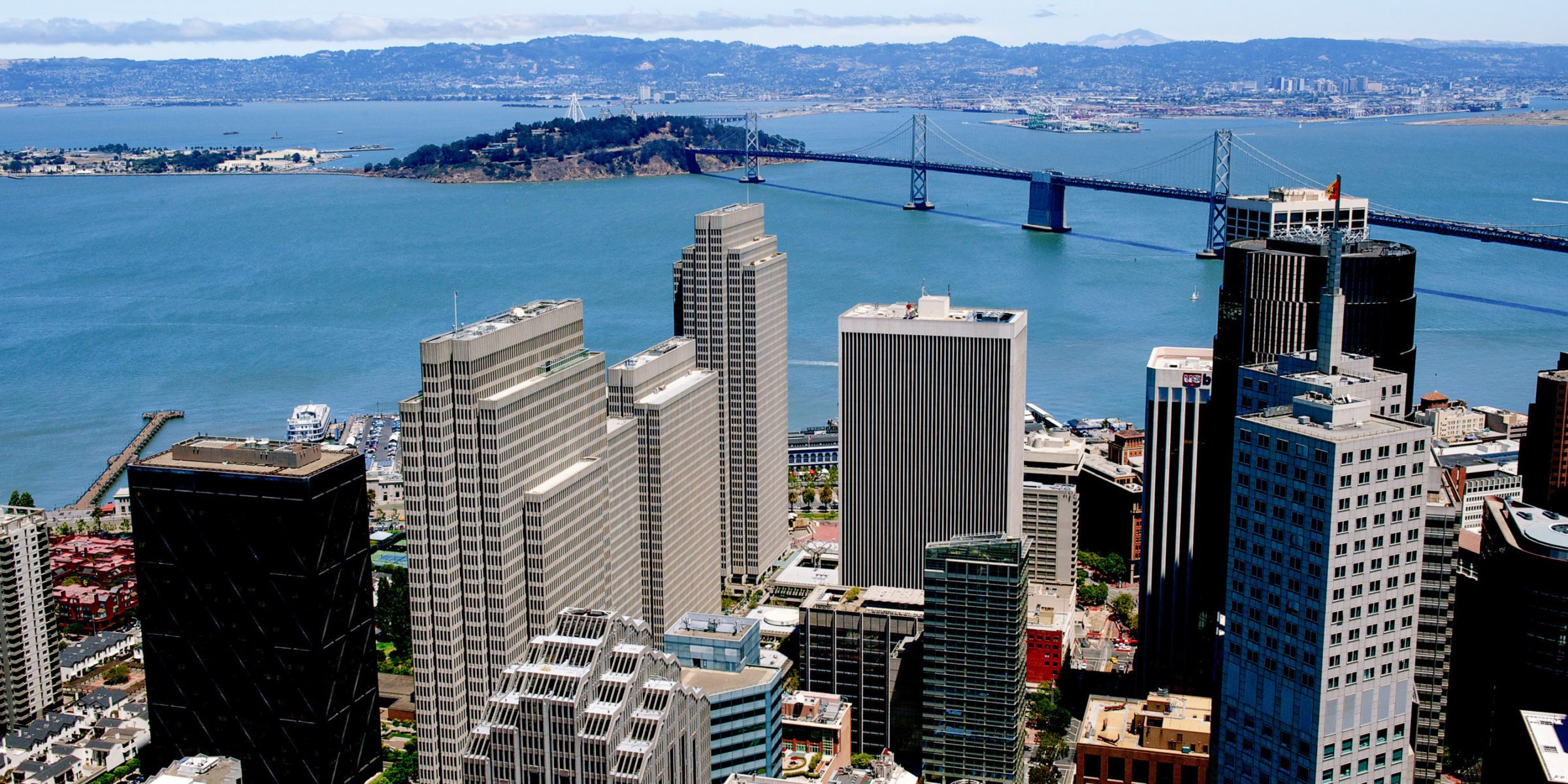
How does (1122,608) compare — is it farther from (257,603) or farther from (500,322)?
(257,603)

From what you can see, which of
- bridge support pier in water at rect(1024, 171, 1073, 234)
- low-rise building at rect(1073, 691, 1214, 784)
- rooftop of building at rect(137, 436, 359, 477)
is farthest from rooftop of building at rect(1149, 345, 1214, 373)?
bridge support pier in water at rect(1024, 171, 1073, 234)

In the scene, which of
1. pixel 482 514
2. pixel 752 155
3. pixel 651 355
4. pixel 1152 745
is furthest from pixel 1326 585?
pixel 752 155

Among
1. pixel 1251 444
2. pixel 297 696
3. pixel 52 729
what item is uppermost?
pixel 1251 444

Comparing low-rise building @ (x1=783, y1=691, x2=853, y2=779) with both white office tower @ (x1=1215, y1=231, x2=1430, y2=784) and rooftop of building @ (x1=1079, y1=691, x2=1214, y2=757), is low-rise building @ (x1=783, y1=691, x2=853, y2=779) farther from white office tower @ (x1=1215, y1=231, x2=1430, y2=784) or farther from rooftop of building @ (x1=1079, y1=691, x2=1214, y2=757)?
white office tower @ (x1=1215, y1=231, x2=1430, y2=784)

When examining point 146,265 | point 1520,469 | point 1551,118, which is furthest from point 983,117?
point 1520,469

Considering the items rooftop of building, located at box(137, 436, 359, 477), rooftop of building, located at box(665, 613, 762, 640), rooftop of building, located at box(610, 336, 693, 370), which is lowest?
rooftop of building, located at box(665, 613, 762, 640)

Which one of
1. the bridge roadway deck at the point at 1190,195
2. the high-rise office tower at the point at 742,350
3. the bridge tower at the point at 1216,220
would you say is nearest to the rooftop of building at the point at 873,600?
the high-rise office tower at the point at 742,350

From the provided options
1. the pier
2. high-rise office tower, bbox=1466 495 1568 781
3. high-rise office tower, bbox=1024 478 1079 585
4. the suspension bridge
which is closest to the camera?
high-rise office tower, bbox=1466 495 1568 781

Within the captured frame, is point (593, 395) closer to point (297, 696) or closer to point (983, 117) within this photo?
point (297, 696)
